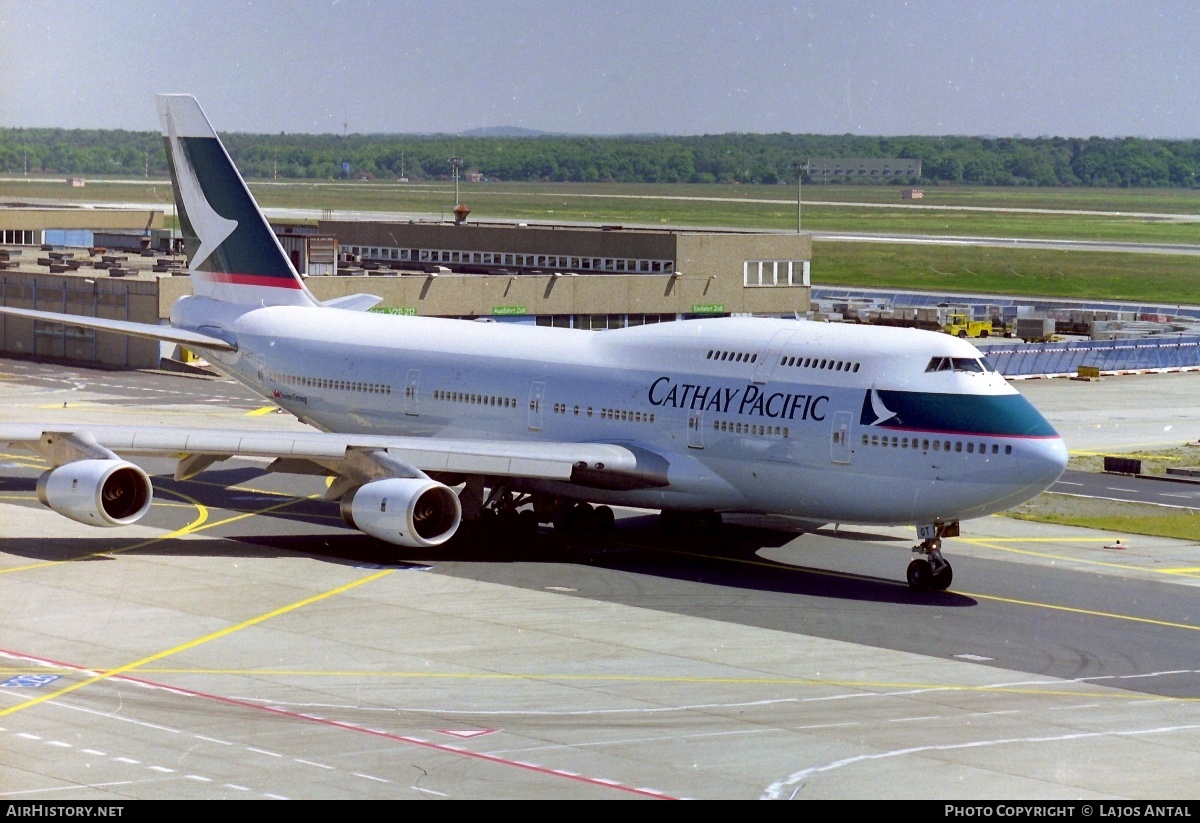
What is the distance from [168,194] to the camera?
471 feet

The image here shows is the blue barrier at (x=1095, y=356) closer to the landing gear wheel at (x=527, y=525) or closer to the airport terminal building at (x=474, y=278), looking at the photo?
the airport terminal building at (x=474, y=278)

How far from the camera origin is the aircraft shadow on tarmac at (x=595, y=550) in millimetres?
37781

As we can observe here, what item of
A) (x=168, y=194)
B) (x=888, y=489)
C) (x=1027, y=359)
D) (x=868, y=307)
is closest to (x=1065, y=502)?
(x=888, y=489)

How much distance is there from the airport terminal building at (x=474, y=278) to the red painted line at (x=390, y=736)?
5702 centimetres

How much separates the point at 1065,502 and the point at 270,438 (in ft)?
83.9

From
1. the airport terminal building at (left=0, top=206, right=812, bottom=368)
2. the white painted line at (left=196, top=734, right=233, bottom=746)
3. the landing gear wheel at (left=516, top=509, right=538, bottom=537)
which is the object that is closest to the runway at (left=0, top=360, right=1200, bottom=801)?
the white painted line at (left=196, top=734, right=233, bottom=746)

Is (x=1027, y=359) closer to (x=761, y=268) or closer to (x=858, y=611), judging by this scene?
(x=761, y=268)

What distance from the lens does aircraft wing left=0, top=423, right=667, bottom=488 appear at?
39.8 metres

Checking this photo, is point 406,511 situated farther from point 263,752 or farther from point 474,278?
point 474,278

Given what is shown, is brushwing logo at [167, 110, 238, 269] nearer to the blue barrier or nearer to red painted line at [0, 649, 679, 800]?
red painted line at [0, 649, 679, 800]

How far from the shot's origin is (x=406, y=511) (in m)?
38.3

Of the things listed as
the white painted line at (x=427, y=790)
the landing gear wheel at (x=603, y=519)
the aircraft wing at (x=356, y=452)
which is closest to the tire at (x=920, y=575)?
the aircraft wing at (x=356, y=452)

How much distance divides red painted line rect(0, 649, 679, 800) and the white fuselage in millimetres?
15508

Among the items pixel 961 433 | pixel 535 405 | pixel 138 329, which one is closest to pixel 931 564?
pixel 961 433
